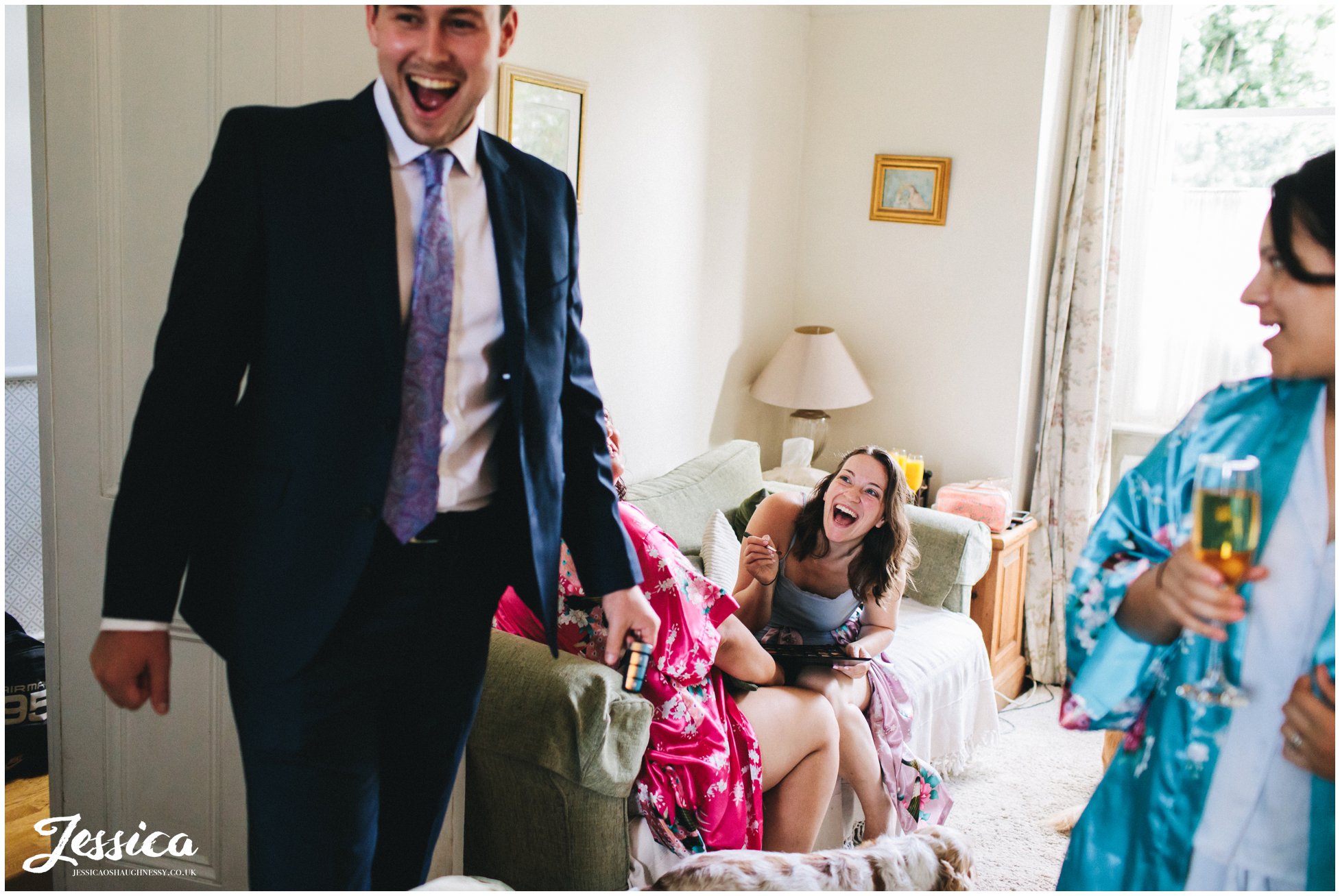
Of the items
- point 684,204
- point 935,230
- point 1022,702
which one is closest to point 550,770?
point 684,204

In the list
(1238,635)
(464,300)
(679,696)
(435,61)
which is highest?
(435,61)

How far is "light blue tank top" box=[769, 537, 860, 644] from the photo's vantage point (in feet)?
8.60

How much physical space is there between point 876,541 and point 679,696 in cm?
80

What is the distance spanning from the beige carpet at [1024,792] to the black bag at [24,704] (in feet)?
7.49

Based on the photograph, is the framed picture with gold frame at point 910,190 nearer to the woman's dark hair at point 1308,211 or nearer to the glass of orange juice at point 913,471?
the glass of orange juice at point 913,471

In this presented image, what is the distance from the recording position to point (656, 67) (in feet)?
10.6

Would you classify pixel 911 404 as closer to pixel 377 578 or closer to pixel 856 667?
pixel 856 667

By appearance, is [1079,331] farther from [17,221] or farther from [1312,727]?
[17,221]

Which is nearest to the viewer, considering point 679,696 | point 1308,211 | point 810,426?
point 1308,211

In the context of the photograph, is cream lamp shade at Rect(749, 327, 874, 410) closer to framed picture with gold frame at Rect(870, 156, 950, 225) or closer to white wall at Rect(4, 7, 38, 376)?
framed picture with gold frame at Rect(870, 156, 950, 225)

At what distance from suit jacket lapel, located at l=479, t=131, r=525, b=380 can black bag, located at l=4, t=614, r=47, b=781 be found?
1.91 metres

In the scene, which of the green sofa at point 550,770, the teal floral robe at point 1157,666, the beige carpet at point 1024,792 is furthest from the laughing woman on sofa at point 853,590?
the teal floral robe at point 1157,666

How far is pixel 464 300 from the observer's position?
1292mm

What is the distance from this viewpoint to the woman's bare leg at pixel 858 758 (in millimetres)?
2422
